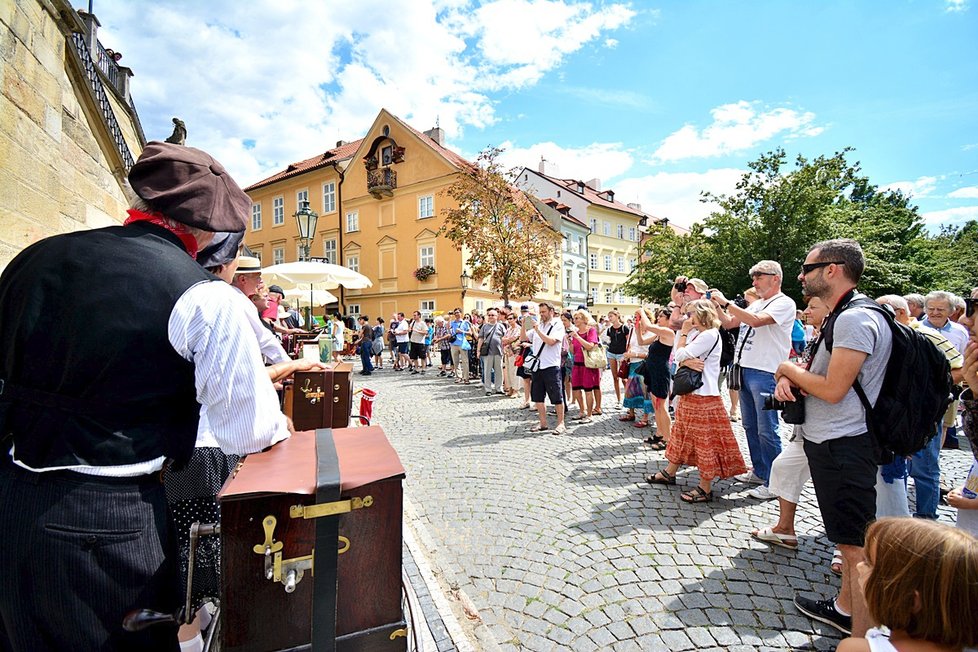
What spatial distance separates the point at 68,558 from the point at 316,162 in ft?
139

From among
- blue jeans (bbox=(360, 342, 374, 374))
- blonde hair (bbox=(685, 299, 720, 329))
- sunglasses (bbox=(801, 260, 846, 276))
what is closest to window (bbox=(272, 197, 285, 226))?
blue jeans (bbox=(360, 342, 374, 374))

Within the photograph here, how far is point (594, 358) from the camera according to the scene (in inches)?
306

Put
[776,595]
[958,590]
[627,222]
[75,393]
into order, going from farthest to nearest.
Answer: [627,222], [776,595], [958,590], [75,393]

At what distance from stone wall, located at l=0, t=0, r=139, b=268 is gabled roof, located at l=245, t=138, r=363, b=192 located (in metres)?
31.9

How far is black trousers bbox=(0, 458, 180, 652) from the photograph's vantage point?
3.94 ft

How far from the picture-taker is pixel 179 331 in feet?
4.12

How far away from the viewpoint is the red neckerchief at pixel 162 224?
56.1 inches

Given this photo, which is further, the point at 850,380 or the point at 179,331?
the point at 850,380

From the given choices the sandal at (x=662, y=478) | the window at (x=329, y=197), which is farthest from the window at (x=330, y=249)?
the sandal at (x=662, y=478)

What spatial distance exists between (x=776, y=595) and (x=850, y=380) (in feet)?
4.65

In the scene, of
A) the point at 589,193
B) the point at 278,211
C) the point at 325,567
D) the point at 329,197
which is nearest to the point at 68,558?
the point at 325,567

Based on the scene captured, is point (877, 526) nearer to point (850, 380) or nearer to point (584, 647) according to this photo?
point (850, 380)

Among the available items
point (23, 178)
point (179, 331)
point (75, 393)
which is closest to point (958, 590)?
point (179, 331)

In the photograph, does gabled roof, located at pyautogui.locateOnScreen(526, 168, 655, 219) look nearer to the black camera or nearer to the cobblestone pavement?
the cobblestone pavement
